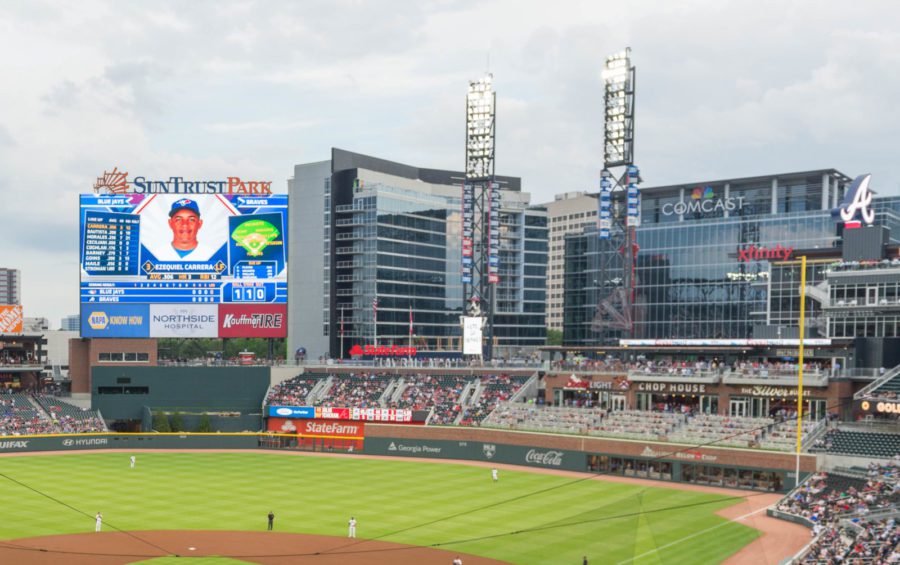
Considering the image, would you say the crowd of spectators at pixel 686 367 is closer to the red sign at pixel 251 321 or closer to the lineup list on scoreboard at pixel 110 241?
the red sign at pixel 251 321

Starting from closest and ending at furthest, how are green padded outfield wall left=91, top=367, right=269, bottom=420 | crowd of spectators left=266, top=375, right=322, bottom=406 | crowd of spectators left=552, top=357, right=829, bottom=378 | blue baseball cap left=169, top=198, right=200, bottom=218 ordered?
crowd of spectators left=552, top=357, right=829, bottom=378 → blue baseball cap left=169, top=198, right=200, bottom=218 → green padded outfield wall left=91, top=367, right=269, bottom=420 → crowd of spectators left=266, top=375, right=322, bottom=406

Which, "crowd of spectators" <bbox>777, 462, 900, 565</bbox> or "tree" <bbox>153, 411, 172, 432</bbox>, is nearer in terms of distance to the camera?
"crowd of spectators" <bbox>777, 462, 900, 565</bbox>

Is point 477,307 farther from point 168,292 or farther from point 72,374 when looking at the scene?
point 72,374

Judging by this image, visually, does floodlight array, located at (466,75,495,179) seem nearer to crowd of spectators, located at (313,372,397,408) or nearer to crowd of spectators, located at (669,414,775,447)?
crowd of spectators, located at (313,372,397,408)

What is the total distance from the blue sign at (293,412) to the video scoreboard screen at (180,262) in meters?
7.35

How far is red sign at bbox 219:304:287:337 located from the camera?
261ft

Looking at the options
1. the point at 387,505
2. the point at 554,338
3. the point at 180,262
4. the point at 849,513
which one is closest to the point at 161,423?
the point at 180,262

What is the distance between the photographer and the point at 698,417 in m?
63.0

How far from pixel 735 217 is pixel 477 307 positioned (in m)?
41.9

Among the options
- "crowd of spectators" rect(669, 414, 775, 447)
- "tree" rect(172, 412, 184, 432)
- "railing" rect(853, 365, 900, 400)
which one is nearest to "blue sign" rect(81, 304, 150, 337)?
"tree" rect(172, 412, 184, 432)

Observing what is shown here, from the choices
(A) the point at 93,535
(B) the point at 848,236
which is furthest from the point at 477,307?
(A) the point at 93,535

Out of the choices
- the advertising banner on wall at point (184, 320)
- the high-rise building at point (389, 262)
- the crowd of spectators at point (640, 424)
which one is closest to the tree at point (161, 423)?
the advertising banner on wall at point (184, 320)

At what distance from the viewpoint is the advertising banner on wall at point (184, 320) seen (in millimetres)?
79312

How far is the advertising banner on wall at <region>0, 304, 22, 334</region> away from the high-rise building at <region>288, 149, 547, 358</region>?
46.4 m
